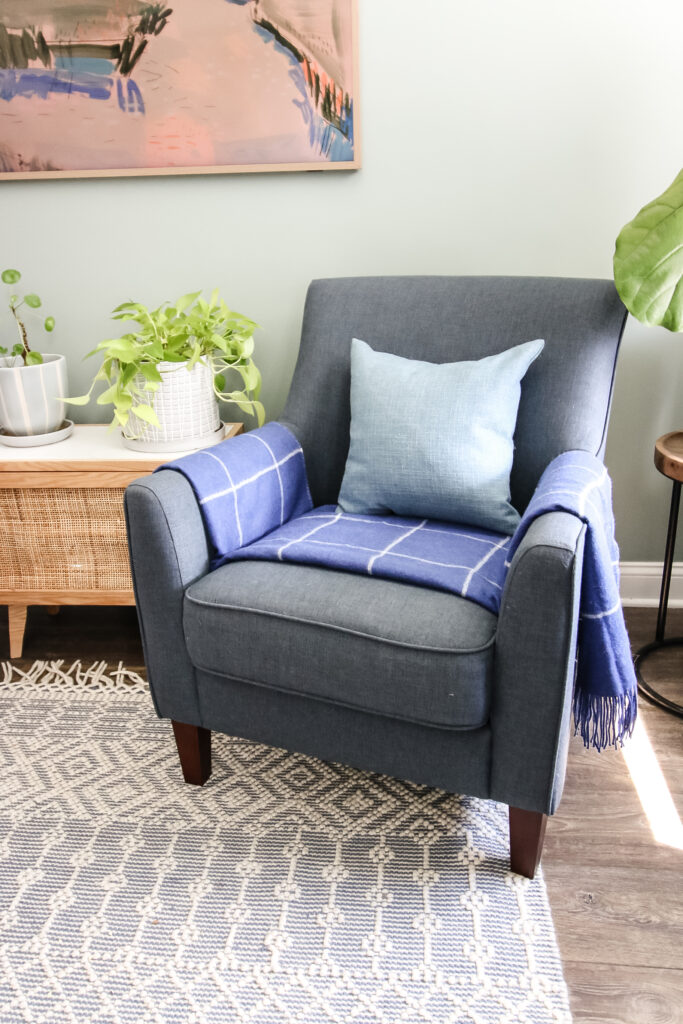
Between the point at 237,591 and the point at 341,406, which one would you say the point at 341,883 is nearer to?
the point at 237,591

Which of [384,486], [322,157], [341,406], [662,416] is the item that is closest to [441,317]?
[341,406]

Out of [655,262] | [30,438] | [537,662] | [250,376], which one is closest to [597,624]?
[537,662]

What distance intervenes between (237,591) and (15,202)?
1.34 meters

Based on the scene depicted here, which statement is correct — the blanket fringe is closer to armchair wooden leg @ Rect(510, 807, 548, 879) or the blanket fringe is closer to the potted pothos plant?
armchair wooden leg @ Rect(510, 807, 548, 879)

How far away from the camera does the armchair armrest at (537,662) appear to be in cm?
101

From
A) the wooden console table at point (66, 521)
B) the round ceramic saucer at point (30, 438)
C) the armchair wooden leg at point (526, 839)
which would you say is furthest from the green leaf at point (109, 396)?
the armchair wooden leg at point (526, 839)

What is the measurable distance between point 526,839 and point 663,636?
2.82 feet

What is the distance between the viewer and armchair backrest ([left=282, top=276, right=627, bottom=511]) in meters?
1.51

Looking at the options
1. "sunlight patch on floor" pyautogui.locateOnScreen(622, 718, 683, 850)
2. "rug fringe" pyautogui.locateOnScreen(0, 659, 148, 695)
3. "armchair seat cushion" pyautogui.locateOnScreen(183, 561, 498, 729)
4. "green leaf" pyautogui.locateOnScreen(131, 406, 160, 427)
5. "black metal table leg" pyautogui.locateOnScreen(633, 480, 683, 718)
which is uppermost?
"green leaf" pyautogui.locateOnScreen(131, 406, 160, 427)

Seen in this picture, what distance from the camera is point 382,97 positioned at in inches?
69.4

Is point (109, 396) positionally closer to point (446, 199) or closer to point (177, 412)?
point (177, 412)

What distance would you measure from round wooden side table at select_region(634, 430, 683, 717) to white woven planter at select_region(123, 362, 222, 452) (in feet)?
3.32

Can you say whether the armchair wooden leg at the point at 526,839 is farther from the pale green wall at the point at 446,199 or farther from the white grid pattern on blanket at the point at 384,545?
the pale green wall at the point at 446,199

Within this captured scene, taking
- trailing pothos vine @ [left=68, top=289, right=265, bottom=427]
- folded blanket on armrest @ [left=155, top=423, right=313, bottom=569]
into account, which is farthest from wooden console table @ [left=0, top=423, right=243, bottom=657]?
folded blanket on armrest @ [left=155, top=423, right=313, bottom=569]
